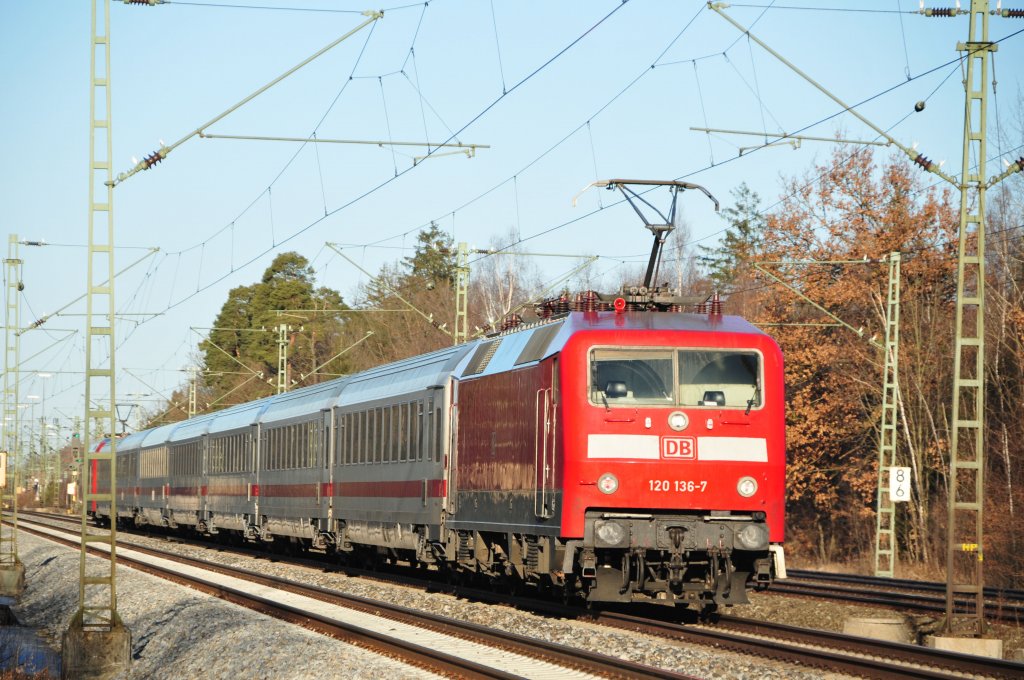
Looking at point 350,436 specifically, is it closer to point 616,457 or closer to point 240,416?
point 240,416

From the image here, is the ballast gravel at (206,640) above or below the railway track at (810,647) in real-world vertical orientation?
below

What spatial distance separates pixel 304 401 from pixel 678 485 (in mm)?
17593

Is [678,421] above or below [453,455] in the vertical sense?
above

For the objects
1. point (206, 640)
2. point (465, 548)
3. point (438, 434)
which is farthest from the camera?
point (438, 434)

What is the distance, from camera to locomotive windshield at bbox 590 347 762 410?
601 inches

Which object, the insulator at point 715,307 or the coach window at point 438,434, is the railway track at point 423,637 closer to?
the coach window at point 438,434

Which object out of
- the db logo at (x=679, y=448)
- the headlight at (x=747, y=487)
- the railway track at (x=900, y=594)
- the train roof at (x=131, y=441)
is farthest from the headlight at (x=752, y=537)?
the train roof at (x=131, y=441)

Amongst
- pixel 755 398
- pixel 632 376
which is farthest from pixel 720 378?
pixel 632 376

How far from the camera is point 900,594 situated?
75.0 feet

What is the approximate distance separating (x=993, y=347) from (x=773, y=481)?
85.0 feet

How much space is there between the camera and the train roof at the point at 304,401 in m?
29.1

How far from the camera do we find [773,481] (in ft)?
50.1

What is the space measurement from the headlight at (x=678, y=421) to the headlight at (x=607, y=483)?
87 cm

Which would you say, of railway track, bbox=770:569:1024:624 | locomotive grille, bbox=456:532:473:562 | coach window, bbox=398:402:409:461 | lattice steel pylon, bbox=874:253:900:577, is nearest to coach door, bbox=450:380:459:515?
locomotive grille, bbox=456:532:473:562
